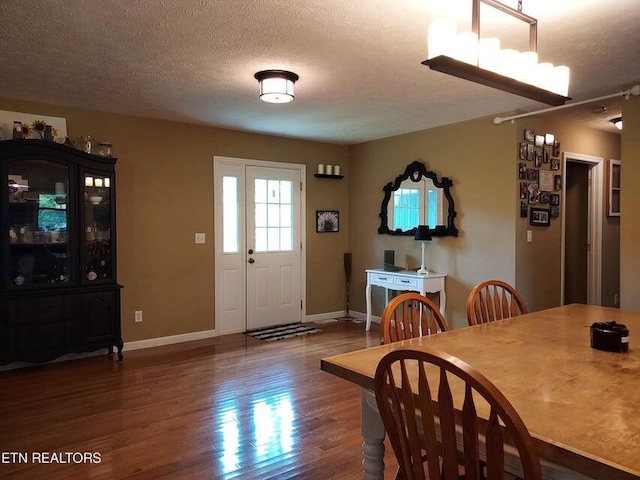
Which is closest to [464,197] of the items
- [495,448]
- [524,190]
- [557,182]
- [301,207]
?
[524,190]

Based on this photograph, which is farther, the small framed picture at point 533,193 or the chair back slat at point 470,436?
the small framed picture at point 533,193

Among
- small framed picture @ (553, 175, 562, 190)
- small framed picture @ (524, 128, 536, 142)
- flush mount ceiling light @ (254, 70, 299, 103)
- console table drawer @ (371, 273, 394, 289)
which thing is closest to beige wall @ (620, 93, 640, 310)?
small framed picture @ (524, 128, 536, 142)

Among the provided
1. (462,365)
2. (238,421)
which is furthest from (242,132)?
(462,365)

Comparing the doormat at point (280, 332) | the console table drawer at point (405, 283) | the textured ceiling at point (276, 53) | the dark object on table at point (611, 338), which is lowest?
the doormat at point (280, 332)

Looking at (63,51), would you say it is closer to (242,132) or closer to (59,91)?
(59,91)

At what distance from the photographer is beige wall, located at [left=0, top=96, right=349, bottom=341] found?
4508 millimetres

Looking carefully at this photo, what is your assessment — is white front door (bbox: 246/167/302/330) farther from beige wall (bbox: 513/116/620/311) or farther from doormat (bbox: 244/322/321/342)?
beige wall (bbox: 513/116/620/311)

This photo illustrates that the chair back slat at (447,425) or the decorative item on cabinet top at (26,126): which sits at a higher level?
the decorative item on cabinet top at (26,126)

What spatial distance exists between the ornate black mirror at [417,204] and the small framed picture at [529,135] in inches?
33.3

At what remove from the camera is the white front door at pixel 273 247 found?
545 centimetres

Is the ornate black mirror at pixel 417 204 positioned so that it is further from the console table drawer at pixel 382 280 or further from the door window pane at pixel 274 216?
the door window pane at pixel 274 216

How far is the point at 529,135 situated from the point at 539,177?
0.44 meters

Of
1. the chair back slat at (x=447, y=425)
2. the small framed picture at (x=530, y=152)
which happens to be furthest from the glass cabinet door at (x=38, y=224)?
the small framed picture at (x=530, y=152)

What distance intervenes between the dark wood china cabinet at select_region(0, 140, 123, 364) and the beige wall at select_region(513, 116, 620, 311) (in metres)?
3.82
